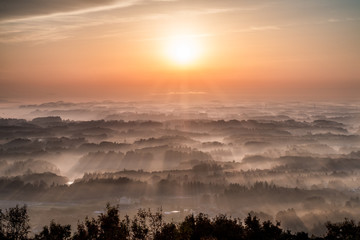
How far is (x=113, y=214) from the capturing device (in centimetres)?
8588

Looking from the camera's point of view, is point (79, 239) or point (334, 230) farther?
point (334, 230)

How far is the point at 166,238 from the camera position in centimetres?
8119

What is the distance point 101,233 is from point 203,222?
29.8 m

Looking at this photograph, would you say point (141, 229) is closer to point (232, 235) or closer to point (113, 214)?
point (113, 214)

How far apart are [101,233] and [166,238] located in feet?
48.5

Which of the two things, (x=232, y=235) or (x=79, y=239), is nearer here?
(x=79, y=239)

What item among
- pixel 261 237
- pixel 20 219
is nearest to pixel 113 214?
pixel 261 237

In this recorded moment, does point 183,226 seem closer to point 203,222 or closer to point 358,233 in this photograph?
point 203,222

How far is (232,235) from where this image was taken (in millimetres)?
92625

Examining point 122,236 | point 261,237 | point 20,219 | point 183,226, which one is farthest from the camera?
point 20,219

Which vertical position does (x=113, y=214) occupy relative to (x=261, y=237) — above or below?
above

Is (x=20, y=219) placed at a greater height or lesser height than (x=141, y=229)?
greater

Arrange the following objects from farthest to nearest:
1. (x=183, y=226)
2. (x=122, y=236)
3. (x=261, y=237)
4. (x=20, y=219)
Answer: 1. (x=20, y=219)
2. (x=261, y=237)
3. (x=183, y=226)
4. (x=122, y=236)

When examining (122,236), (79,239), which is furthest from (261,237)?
(79,239)
